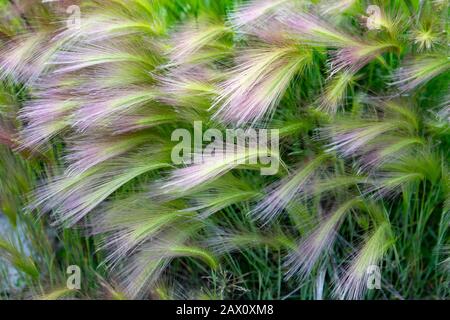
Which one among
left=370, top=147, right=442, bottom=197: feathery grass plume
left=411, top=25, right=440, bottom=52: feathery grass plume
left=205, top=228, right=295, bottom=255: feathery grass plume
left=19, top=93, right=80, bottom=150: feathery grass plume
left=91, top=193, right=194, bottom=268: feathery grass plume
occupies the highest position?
left=411, top=25, right=440, bottom=52: feathery grass plume

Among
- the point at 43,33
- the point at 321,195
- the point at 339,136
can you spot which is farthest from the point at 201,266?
the point at 43,33

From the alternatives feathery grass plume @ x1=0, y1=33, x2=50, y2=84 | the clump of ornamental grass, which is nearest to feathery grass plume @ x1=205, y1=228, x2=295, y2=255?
the clump of ornamental grass

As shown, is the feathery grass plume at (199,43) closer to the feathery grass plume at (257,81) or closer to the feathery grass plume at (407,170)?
the feathery grass plume at (257,81)

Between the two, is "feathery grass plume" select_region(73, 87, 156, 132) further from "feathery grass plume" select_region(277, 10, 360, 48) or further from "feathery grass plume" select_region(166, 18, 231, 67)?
"feathery grass plume" select_region(277, 10, 360, 48)

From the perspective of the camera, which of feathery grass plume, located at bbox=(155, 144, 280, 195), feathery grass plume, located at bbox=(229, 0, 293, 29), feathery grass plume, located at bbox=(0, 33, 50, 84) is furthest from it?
feathery grass plume, located at bbox=(0, 33, 50, 84)

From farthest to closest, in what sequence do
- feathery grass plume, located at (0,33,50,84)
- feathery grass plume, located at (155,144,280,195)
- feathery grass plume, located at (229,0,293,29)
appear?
feathery grass plume, located at (0,33,50,84) → feathery grass plume, located at (229,0,293,29) → feathery grass plume, located at (155,144,280,195)

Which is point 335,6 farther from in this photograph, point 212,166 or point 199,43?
point 212,166
